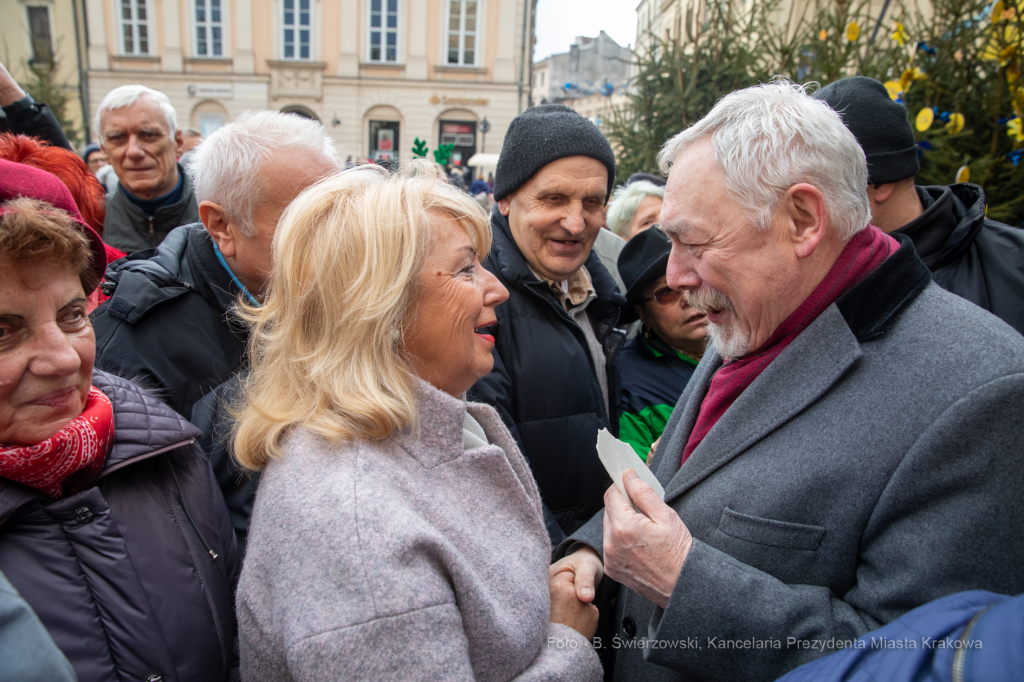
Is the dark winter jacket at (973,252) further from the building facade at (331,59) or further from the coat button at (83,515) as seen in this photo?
the building facade at (331,59)

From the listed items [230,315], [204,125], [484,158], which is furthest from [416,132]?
[230,315]

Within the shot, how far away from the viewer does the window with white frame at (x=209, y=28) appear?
78.6 feet

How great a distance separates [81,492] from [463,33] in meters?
26.9

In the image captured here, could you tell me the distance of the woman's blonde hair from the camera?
129 centimetres

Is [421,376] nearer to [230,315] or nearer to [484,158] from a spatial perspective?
[230,315]

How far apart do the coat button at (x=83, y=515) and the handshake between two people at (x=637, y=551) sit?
1.02 metres

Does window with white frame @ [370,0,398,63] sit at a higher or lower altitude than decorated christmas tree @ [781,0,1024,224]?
higher

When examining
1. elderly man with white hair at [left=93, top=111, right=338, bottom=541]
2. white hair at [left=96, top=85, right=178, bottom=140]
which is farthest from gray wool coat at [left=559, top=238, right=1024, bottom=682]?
white hair at [left=96, top=85, right=178, bottom=140]

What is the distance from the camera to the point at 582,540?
1814 mm

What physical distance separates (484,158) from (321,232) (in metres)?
21.0

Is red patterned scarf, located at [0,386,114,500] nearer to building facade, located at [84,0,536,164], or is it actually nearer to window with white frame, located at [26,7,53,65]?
building facade, located at [84,0,536,164]

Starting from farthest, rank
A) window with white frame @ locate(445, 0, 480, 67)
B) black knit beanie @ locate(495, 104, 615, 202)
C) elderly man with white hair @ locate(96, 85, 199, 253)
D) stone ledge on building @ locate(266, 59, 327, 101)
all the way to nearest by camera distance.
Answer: window with white frame @ locate(445, 0, 480, 67) < stone ledge on building @ locate(266, 59, 327, 101) < elderly man with white hair @ locate(96, 85, 199, 253) < black knit beanie @ locate(495, 104, 615, 202)

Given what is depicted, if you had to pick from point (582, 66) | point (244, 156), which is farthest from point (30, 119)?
point (582, 66)

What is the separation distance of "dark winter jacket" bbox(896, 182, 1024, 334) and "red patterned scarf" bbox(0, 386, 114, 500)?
110 inches
